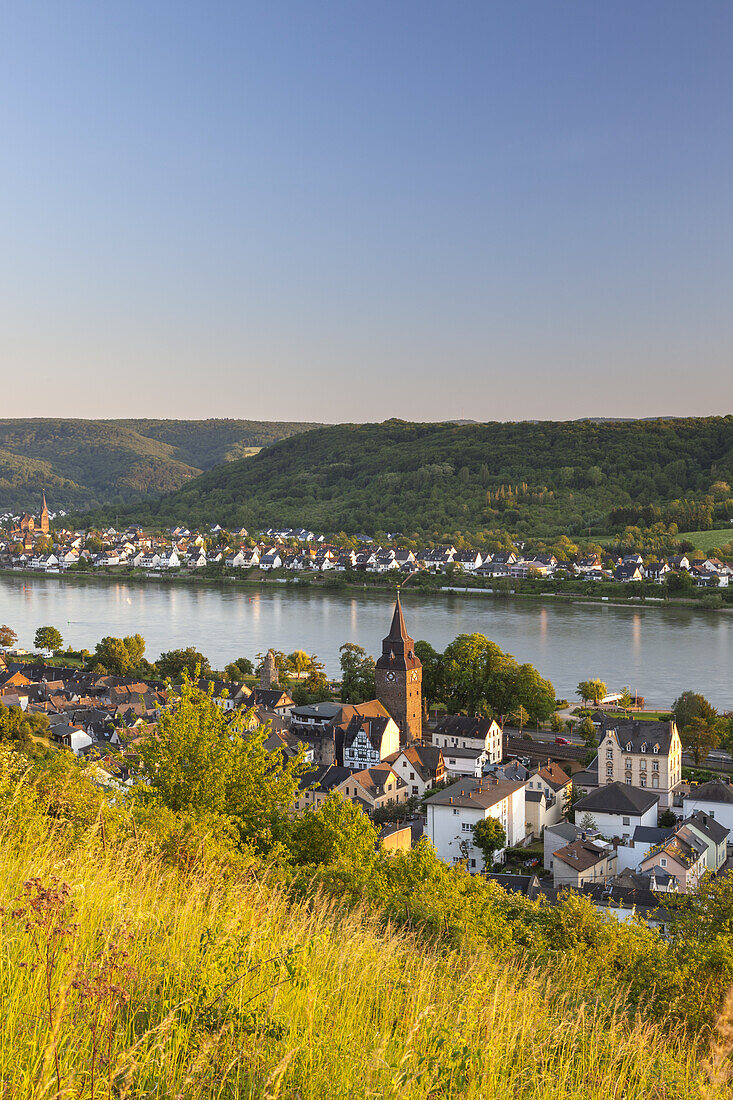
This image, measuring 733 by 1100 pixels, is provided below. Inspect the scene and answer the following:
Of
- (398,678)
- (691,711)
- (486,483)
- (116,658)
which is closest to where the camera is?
(691,711)

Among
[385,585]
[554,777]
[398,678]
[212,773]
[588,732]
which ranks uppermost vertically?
[212,773]

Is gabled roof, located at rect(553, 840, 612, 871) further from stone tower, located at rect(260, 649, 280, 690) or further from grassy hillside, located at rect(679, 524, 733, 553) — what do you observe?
grassy hillside, located at rect(679, 524, 733, 553)

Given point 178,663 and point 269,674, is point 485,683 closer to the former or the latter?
point 269,674

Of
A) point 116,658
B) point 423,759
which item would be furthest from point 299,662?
point 423,759

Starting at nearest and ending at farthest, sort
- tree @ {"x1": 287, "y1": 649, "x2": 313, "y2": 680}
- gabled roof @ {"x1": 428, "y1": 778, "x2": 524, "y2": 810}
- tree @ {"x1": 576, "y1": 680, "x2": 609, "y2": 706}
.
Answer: gabled roof @ {"x1": 428, "y1": 778, "x2": 524, "y2": 810}, tree @ {"x1": 576, "y1": 680, "x2": 609, "y2": 706}, tree @ {"x1": 287, "y1": 649, "x2": 313, "y2": 680}

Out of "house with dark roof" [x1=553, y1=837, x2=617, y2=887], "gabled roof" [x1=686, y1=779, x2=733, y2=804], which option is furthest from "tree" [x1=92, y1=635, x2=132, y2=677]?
"gabled roof" [x1=686, y1=779, x2=733, y2=804]

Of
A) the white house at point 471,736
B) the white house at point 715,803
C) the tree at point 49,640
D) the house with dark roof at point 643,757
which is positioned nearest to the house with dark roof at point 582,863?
the white house at point 715,803

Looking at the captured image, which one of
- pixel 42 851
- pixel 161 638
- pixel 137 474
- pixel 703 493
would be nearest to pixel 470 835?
pixel 42 851

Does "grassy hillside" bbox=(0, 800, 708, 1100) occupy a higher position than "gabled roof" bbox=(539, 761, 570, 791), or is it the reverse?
"grassy hillside" bbox=(0, 800, 708, 1100)
